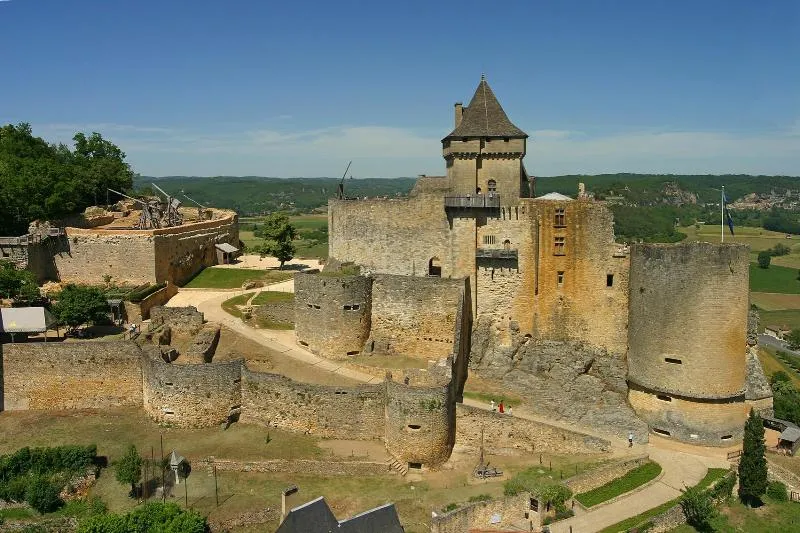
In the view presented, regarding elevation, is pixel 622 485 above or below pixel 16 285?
below

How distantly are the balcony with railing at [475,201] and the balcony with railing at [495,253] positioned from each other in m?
2.16

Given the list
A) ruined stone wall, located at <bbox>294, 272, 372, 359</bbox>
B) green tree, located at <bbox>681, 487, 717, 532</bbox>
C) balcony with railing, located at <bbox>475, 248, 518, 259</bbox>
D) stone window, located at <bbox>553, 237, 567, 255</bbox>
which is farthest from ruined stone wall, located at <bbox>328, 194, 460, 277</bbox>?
green tree, located at <bbox>681, 487, 717, 532</bbox>

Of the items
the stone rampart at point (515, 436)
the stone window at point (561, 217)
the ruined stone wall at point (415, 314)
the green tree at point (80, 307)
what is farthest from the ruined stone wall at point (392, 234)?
the green tree at point (80, 307)

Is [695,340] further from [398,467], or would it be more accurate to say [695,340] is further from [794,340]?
[794,340]

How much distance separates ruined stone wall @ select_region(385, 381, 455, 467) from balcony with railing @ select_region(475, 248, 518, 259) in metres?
8.69

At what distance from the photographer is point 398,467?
2631cm

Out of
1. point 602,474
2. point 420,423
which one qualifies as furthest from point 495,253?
point 602,474

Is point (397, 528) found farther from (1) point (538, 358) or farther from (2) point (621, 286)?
(2) point (621, 286)

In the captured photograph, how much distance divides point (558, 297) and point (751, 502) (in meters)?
11.8

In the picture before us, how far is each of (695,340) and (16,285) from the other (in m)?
33.0

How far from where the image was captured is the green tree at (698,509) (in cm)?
2361

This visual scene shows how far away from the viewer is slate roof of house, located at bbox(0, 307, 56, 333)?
102 feet

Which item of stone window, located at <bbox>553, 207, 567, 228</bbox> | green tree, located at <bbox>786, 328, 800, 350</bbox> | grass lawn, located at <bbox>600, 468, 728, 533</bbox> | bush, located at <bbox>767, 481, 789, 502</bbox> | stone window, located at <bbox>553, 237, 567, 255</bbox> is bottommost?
green tree, located at <bbox>786, 328, 800, 350</bbox>

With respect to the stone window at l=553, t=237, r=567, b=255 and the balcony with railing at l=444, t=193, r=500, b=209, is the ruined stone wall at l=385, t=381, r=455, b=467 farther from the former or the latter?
the balcony with railing at l=444, t=193, r=500, b=209
